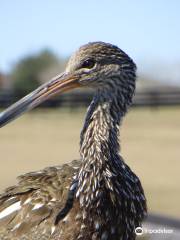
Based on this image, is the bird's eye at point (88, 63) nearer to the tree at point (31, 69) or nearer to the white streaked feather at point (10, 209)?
the white streaked feather at point (10, 209)

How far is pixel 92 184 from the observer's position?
527cm

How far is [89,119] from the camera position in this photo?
5340 millimetres

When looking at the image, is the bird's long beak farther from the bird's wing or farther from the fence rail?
the fence rail

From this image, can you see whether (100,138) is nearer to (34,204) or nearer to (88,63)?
(88,63)

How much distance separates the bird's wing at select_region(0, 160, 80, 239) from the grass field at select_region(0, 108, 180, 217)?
629cm

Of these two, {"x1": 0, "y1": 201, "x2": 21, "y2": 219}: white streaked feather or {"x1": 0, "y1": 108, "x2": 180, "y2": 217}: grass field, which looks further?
{"x1": 0, "y1": 108, "x2": 180, "y2": 217}: grass field

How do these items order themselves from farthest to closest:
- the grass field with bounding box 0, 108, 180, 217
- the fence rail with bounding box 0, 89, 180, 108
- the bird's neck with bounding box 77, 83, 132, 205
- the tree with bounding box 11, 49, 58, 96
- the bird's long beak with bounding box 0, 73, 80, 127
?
1. the tree with bounding box 11, 49, 58, 96
2. the fence rail with bounding box 0, 89, 180, 108
3. the grass field with bounding box 0, 108, 180, 217
4. the bird's neck with bounding box 77, 83, 132, 205
5. the bird's long beak with bounding box 0, 73, 80, 127

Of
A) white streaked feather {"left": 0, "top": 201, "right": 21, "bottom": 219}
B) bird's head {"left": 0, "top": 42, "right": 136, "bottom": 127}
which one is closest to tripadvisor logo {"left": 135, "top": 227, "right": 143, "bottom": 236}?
white streaked feather {"left": 0, "top": 201, "right": 21, "bottom": 219}

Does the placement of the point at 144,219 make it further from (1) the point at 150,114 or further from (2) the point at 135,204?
(1) the point at 150,114

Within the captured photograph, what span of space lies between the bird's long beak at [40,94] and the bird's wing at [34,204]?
2.19ft

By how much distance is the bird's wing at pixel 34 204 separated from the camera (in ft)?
17.0

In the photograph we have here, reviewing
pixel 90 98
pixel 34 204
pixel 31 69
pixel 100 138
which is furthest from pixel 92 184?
pixel 31 69

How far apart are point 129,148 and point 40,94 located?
Result: 15851 millimetres

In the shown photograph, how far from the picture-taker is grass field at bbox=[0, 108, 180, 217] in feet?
46.2
